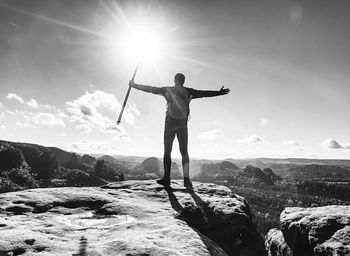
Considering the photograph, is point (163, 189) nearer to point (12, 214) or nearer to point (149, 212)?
point (149, 212)

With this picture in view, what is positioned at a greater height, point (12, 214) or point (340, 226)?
point (12, 214)

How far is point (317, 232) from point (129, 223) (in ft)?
18.7

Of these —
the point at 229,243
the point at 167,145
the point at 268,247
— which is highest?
the point at 167,145

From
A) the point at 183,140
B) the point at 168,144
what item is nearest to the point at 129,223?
the point at 168,144

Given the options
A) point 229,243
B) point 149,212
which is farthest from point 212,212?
point 149,212

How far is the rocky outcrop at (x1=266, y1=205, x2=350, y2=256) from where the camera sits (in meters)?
7.26

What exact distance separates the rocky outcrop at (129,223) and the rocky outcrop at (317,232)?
1.38 metres

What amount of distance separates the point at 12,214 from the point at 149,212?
398 cm

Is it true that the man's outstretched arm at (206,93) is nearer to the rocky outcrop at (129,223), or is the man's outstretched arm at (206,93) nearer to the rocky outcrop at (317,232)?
the rocky outcrop at (129,223)

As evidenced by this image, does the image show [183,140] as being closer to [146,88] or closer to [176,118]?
[176,118]

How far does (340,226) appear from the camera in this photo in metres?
7.82

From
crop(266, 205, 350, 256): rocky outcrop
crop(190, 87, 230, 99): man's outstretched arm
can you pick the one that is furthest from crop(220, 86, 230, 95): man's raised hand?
crop(266, 205, 350, 256): rocky outcrop

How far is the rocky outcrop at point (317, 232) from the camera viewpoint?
726cm

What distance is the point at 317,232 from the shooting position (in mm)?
8102
